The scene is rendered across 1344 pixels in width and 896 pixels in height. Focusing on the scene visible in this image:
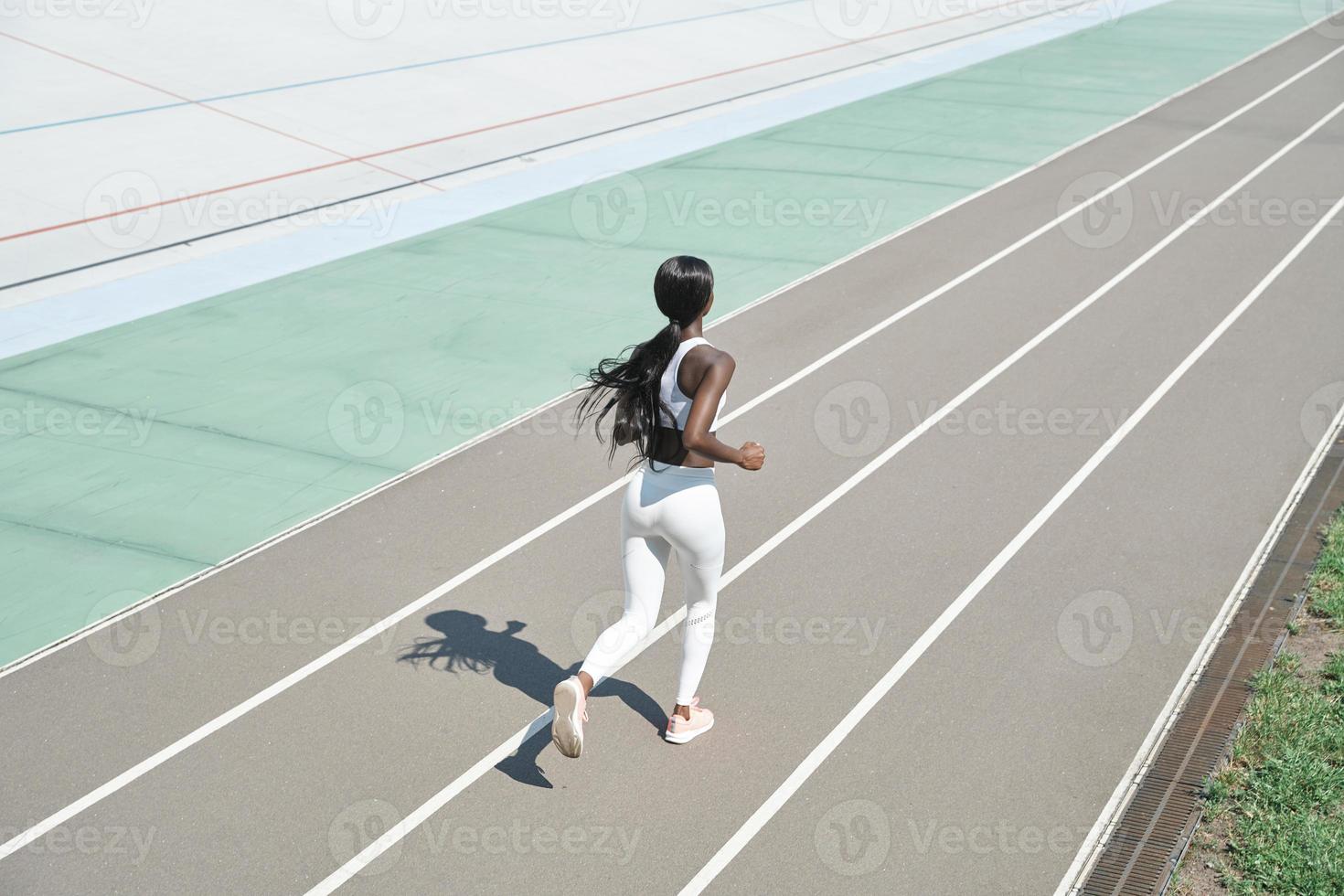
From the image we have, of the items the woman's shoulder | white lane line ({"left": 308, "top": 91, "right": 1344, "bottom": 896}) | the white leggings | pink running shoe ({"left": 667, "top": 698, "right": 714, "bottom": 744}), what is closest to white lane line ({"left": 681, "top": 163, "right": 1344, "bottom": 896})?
white lane line ({"left": 308, "top": 91, "right": 1344, "bottom": 896})

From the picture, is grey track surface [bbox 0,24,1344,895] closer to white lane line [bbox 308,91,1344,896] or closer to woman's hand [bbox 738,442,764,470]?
white lane line [bbox 308,91,1344,896]

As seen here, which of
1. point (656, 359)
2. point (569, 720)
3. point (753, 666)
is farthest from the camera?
point (753, 666)

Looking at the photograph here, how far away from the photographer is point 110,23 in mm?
19969

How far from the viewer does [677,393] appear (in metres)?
5.50

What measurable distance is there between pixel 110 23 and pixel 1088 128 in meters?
15.4

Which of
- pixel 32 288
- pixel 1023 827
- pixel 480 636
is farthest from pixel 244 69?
pixel 1023 827

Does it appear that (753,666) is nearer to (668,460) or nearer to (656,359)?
(668,460)

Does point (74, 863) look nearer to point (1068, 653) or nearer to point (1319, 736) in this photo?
point (1068, 653)

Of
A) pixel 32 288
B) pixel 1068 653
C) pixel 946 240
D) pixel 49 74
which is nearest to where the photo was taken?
pixel 1068 653

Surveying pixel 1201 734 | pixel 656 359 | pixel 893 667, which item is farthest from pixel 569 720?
pixel 1201 734

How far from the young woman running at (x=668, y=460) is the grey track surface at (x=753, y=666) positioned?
2.30 feet

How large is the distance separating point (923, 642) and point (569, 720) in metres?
2.45

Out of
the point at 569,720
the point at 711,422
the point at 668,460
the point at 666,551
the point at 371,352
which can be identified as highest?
the point at 711,422

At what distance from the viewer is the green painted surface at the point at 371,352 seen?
8180mm
